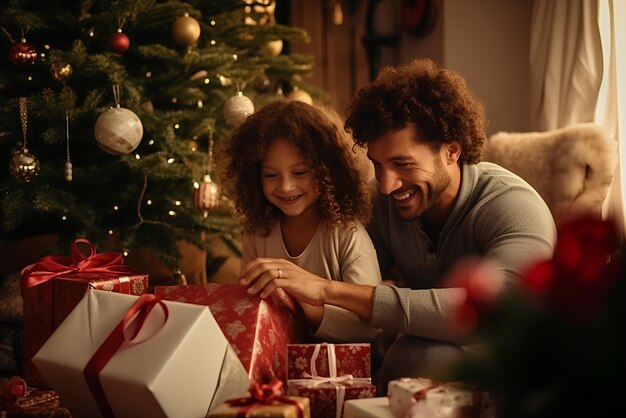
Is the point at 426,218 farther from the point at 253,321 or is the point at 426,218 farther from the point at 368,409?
the point at 368,409

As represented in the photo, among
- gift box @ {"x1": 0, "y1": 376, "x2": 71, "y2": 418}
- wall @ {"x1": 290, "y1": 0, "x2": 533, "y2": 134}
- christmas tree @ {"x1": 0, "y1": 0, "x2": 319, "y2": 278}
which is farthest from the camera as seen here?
wall @ {"x1": 290, "y1": 0, "x2": 533, "y2": 134}

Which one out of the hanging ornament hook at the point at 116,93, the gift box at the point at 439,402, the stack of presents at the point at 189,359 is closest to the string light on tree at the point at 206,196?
the hanging ornament hook at the point at 116,93

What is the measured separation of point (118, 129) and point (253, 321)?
90 cm

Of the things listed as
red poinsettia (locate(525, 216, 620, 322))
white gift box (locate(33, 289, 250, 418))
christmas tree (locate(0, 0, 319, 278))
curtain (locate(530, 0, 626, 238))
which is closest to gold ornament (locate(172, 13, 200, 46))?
christmas tree (locate(0, 0, 319, 278))

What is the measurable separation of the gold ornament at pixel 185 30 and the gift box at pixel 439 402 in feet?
5.24

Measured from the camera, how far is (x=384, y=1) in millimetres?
4258

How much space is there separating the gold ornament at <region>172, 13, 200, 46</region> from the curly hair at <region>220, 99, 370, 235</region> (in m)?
0.51

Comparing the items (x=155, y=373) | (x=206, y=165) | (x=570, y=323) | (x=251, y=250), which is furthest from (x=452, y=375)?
(x=206, y=165)

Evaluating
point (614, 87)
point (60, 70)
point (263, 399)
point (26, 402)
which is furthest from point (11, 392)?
point (614, 87)

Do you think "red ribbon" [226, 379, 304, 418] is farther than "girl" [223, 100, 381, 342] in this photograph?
No

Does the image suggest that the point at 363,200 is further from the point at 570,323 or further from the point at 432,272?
the point at 570,323

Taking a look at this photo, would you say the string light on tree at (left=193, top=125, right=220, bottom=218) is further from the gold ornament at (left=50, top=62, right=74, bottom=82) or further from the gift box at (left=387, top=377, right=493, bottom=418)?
the gift box at (left=387, top=377, right=493, bottom=418)

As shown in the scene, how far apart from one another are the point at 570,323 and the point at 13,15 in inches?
84.5

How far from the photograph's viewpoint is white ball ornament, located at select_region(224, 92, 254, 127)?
2.57 metres
